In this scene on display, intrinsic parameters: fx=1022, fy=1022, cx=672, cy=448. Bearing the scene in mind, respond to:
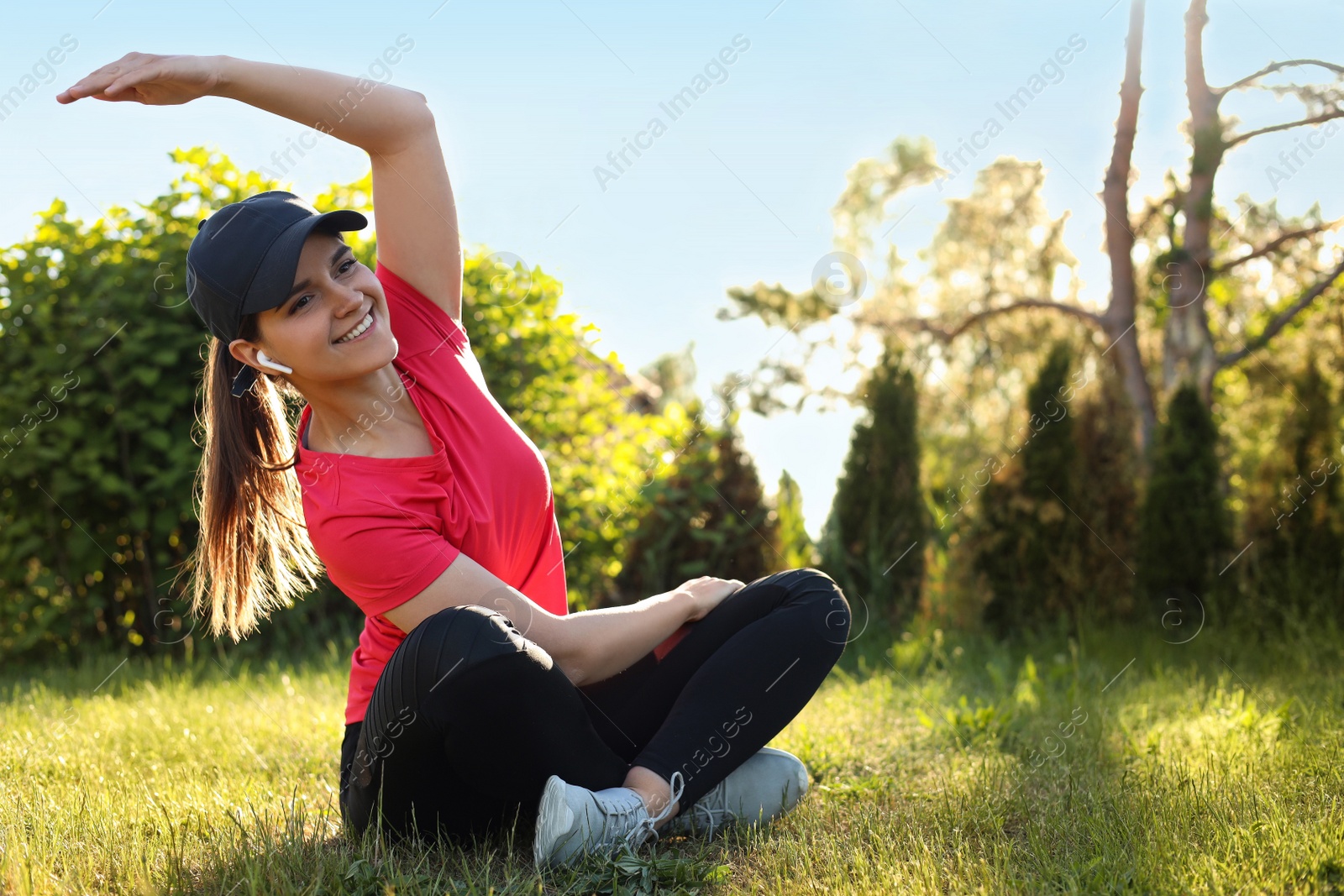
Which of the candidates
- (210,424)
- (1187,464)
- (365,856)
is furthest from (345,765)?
(1187,464)

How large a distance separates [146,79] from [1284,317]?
7.68 metres

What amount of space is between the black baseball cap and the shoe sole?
1.11m

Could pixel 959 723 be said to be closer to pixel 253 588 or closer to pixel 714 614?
pixel 714 614

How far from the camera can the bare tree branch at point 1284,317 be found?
6.97 meters

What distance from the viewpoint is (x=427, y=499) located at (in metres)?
2.16

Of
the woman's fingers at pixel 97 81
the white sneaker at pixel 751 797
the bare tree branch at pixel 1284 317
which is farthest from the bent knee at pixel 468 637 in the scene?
the bare tree branch at pixel 1284 317

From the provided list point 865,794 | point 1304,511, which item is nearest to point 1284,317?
point 1304,511

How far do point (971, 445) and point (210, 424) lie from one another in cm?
1332

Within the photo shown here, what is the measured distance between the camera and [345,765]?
2301 millimetres

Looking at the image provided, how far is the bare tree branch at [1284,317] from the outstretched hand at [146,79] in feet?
23.7

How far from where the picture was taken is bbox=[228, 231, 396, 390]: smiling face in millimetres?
2090

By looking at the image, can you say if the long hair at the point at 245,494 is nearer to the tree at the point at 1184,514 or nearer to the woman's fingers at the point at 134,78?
the woman's fingers at the point at 134,78

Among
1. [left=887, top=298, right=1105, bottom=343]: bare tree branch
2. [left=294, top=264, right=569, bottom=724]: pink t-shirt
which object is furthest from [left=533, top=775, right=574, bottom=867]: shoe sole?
[left=887, top=298, right=1105, bottom=343]: bare tree branch

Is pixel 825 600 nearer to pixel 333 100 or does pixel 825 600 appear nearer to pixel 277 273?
pixel 277 273
